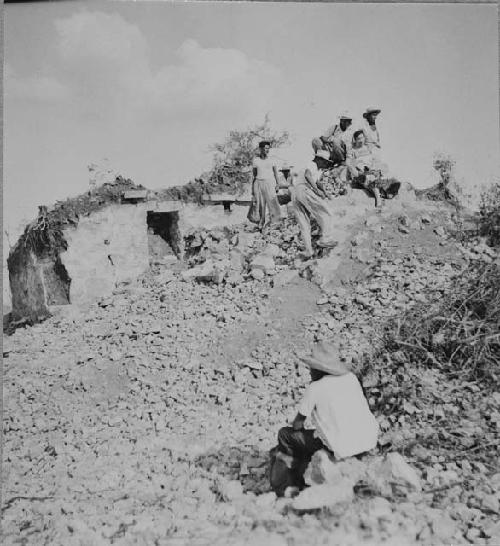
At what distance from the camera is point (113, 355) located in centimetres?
534

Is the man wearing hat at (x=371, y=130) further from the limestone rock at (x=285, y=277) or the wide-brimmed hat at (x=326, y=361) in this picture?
the wide-brimmed hat at (x=326, y=361)

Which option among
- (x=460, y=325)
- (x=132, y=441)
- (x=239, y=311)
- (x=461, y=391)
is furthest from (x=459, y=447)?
(x=239, y=311)

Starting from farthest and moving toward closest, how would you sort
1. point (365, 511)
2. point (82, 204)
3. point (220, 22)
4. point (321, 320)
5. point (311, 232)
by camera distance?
point (82, 204), point (311, 232), point (321, 320), point (220, 22), point (365, 511)

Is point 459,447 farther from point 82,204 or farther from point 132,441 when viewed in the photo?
point 82,204

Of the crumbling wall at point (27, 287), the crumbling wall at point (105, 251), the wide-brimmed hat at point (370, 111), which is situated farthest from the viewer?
the crumbling wall at point (27, 287)

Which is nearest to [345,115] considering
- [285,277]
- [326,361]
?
[285,277]

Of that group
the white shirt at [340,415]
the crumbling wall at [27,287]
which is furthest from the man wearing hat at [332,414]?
the crumbling wall at [27,287]

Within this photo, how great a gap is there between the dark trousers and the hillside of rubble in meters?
0.16

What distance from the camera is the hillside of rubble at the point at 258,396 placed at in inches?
103

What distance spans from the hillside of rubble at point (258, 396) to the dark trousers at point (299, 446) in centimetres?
16

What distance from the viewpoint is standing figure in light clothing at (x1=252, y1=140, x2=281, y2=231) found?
7.68m

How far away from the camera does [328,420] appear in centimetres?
259

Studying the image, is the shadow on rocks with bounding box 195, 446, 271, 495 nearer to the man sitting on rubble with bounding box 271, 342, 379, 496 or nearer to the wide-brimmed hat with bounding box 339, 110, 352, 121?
the man sitting on rubble with bounding box 271, 342, 379, 496

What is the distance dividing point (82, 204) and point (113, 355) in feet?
14.9
